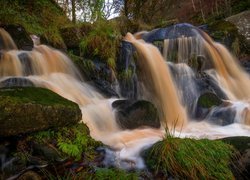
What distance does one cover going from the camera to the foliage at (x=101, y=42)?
316 inches

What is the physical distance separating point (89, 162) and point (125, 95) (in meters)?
3.76

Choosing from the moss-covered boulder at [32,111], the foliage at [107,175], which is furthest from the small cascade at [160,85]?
the foliage at [107,175]

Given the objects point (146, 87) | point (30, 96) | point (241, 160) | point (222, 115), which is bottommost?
point (222, 115)

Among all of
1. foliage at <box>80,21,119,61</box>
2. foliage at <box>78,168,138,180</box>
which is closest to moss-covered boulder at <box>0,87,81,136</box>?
foliage at <box>78,168,138,180</box>

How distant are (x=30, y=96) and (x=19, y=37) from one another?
14.6ft

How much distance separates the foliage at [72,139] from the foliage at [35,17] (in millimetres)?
4602

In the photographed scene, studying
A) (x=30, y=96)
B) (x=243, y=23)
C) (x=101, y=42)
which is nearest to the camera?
(x=30, y=96)

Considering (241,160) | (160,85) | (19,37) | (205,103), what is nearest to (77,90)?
(160,85)

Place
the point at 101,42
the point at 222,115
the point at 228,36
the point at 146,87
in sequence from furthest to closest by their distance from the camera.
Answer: the point at 228,36 < the point at 101,42 < the point at 146,87 < the point at 222,115

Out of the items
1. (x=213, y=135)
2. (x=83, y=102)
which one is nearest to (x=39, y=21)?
(x=83, y=102)

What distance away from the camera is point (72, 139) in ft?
14.0

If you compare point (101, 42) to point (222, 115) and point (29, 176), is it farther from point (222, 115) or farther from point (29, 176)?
point (29, 176)

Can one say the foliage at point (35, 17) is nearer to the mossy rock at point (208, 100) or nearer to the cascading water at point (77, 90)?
the cascading water at point (77, 90)

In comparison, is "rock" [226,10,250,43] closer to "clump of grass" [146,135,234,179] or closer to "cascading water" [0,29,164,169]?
"cascading water" [0,29,164,169]
